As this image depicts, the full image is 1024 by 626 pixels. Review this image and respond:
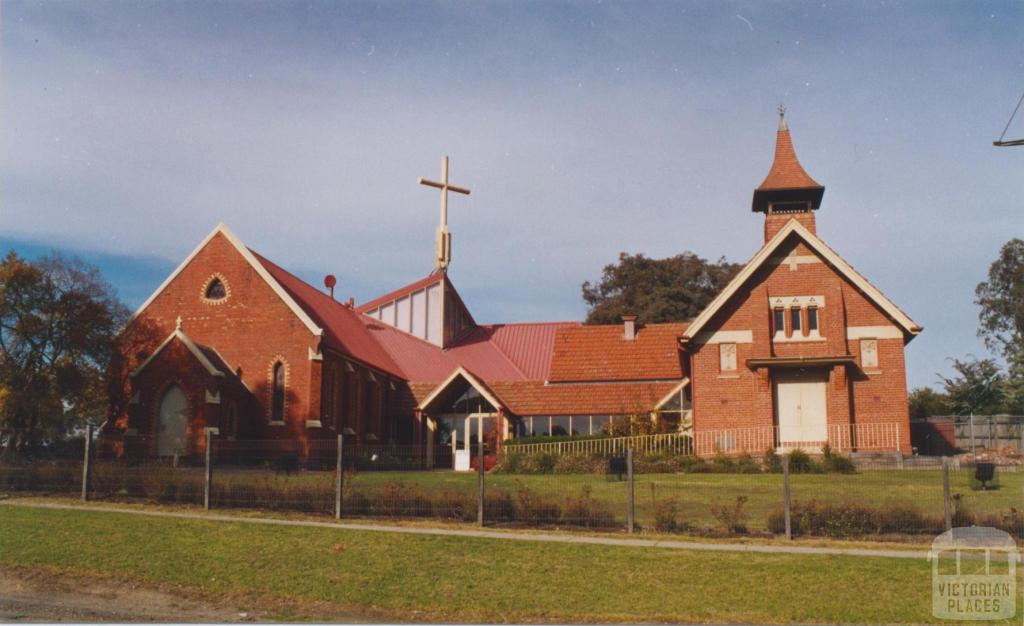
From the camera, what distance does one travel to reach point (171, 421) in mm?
36625

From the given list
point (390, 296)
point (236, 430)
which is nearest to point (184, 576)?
point (236, 430)

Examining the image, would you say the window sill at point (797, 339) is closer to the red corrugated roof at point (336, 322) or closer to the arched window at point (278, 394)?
the red corrugated roof at point (336, 322)

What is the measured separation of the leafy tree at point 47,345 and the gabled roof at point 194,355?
197 cm

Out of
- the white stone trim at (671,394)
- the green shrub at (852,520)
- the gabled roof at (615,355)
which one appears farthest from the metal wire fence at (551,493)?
the gabled roof at (615,355)

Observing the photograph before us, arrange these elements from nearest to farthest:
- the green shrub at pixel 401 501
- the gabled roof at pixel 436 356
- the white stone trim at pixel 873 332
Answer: the green shrub at pixel 401 501 < the white stone trim at pixel 873 332 < the gabled roof at pixel 436 356

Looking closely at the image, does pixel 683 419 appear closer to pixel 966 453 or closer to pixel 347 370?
pixel 966 453

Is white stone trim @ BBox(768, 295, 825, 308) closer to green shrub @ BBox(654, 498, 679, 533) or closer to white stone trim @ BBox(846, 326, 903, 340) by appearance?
white stone trim @ BBox(846, 326, 903, 340)

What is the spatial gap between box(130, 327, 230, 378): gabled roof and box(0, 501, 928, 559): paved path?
47.8 feet

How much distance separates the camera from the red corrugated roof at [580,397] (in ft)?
135

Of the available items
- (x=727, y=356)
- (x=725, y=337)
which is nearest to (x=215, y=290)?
(x=725, y=337)

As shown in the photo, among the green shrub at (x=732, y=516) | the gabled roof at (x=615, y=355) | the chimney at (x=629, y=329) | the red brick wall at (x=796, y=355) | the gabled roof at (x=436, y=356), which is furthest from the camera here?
the gabled roof at (x=436, y=356)

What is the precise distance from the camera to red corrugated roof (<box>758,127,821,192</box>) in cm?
3841

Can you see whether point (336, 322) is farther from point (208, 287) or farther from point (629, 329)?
point (629, 329)

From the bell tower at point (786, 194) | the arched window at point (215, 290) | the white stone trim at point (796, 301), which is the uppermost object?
the bell tower at point (786, 194)
